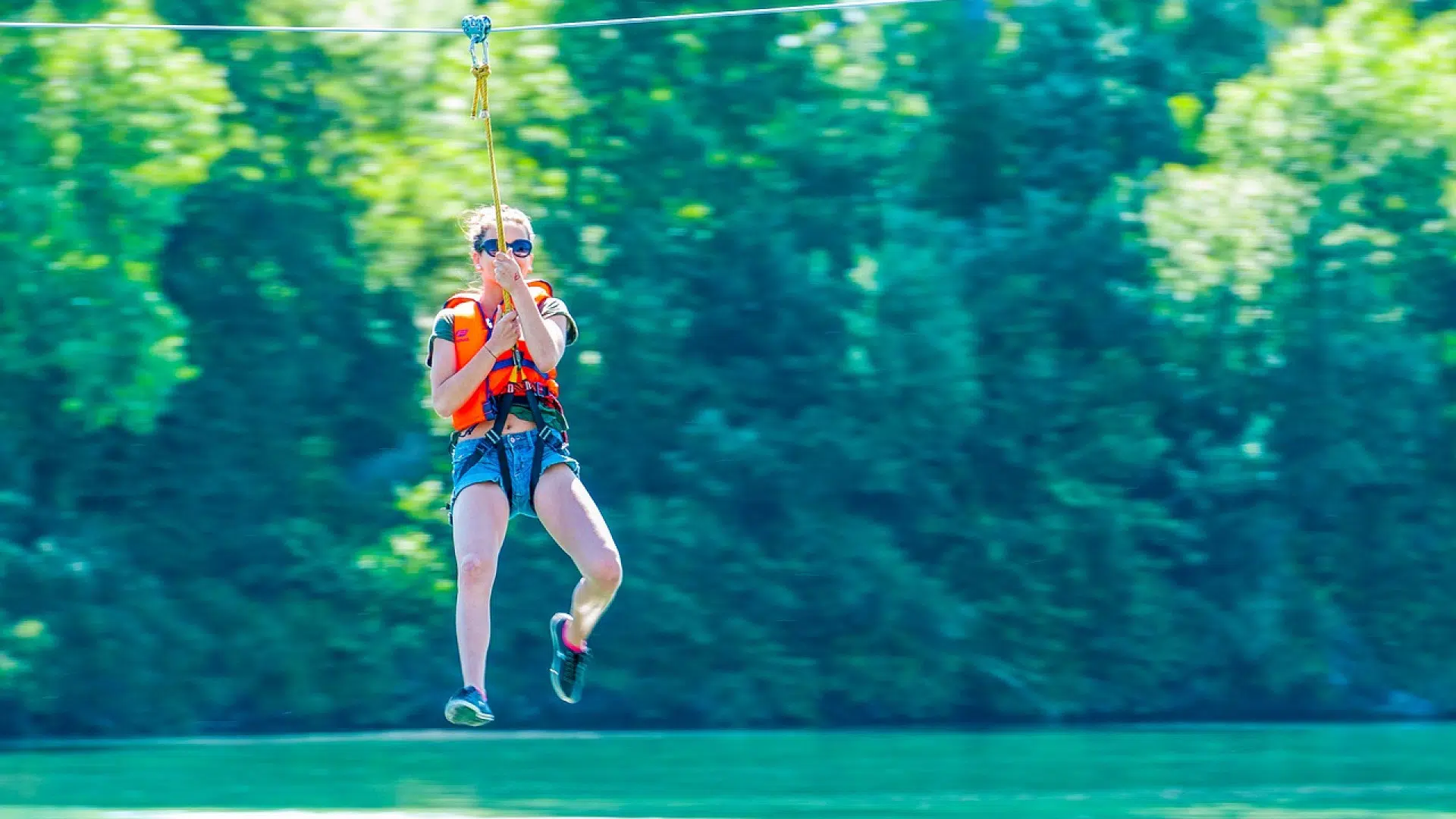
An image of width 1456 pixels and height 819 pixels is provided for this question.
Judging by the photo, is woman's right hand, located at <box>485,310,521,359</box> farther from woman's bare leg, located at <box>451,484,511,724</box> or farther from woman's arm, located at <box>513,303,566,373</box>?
woman's bare leg, located at <box>451,484,511,724</box>

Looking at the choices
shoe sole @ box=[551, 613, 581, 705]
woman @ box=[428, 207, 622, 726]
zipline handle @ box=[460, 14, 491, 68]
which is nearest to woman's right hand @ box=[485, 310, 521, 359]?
woman @ box=[428, 207, 622, 726]

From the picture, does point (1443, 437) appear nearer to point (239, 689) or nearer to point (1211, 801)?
point (1211, 801)

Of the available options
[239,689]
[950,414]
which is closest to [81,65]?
[239,689]

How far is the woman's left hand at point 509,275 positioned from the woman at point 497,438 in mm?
64

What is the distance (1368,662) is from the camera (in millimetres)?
14656

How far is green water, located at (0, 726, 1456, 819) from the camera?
9398 mm

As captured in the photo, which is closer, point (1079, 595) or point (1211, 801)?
point (1211, 801)

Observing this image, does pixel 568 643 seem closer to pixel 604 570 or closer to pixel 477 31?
pixel 604 570

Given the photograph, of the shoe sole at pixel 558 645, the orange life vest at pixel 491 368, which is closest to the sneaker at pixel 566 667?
the shoe sole at pixel 558 645

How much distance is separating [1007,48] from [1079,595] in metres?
4.03

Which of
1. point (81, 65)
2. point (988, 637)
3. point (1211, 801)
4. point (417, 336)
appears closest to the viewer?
point (1211, 801)

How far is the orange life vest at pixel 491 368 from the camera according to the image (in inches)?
229

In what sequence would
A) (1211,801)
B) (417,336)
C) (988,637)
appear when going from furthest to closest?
1. (988,637)
2. (417,336)
3. (1211,801)

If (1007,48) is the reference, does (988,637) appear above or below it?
below
